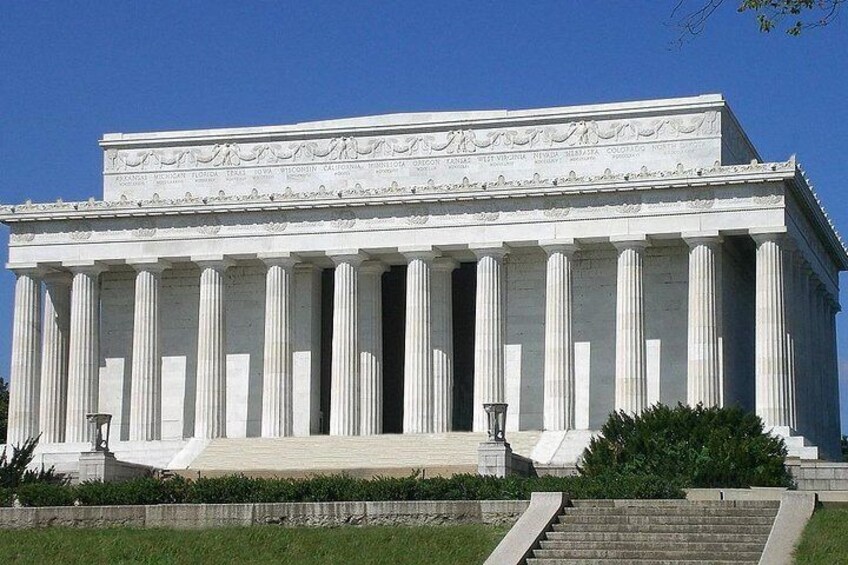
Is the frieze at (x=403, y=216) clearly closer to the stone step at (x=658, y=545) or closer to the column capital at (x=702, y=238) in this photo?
the column capital at (x=702, y=238)

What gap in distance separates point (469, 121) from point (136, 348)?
19.7 m

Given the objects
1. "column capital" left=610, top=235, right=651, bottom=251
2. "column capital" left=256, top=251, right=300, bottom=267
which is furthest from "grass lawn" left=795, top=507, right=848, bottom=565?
"column capital" left=256, top=251, right=300, bottom=267

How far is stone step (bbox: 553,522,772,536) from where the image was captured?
45.9 meters

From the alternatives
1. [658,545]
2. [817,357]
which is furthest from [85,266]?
[658,545]

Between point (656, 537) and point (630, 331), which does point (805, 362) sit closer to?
point (630, 331)

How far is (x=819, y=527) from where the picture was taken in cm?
4516

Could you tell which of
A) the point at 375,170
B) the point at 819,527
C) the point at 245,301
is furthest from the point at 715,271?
the point at 819,527

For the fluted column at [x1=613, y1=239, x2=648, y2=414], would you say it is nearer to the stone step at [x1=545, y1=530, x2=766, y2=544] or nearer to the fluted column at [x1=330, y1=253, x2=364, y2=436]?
the fluted column at [x1=330, y1=253, x2=364, y2=436]

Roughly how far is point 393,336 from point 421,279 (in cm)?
864

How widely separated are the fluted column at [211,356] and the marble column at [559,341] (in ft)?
52.2

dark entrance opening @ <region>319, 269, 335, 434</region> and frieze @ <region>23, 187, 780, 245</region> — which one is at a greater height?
frieze @ <region>23, 187, 780, 245</region>

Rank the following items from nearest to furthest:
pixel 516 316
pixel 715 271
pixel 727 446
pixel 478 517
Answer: pixel 478 517 < pixel 727 446 < pixel 715 271 < pixel 516 316

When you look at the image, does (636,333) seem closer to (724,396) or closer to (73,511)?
(724,396)

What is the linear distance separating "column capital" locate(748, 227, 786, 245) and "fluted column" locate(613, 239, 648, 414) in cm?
500
